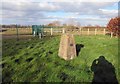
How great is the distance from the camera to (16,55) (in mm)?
16422

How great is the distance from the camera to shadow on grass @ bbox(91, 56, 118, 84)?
1191cm

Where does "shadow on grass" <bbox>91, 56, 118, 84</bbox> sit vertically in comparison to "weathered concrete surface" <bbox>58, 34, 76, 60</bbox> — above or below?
below

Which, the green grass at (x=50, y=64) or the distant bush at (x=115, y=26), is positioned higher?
the distant bush at (x=115, y=26)

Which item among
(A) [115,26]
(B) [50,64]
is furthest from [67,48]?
(A) [115,26]

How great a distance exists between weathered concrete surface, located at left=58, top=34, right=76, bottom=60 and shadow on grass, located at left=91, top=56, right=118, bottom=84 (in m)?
1.50

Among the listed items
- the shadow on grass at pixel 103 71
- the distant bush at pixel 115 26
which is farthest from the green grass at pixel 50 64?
the distant bush at pixel 115 26

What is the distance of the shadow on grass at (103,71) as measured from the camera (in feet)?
39.1

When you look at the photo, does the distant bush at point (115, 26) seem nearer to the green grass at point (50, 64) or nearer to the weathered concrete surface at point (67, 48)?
the green grass at point (50, 64)

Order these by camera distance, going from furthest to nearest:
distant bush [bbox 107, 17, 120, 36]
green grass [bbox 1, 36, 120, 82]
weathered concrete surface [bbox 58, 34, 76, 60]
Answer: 1. distant bush [bbox 107, 17, 120, 36]
2. weathered concrete surface [bbox 58, 34, 76, 60]
3. green grass [bbox 1, 36, 120, 82]

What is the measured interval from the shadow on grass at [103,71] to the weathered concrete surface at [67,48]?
59.1 inches

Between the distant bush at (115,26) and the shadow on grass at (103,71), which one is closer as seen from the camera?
the shadow on grass at (103,71)

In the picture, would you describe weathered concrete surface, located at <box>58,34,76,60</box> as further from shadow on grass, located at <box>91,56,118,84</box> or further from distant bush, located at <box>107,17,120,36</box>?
distant bush, located at <box>107,17,120,36</box>

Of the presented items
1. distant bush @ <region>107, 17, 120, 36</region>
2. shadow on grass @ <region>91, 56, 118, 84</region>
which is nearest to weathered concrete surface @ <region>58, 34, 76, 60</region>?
shadow on grass @ <region>91, 56, 118, 84</region>

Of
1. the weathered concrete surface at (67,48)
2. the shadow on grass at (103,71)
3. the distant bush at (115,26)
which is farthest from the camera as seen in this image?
the distant bush at (115,26)
